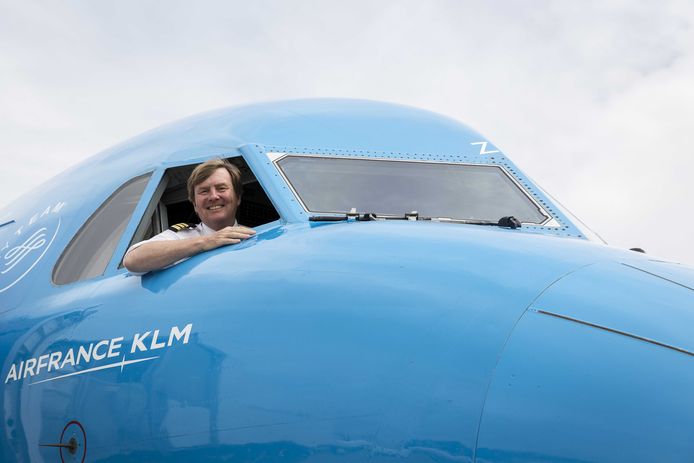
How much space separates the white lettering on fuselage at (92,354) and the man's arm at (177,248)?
1.64 feet

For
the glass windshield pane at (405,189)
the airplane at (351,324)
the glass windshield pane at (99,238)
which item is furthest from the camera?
the glass windshield pane at (99,238)

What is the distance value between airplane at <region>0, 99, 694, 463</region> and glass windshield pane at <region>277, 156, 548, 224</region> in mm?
16

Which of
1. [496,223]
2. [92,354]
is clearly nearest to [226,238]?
[92,354]

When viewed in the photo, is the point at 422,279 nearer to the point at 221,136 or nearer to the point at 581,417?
the point at 581,417

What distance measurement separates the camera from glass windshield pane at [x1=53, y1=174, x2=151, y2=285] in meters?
5.26

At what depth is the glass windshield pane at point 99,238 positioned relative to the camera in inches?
207

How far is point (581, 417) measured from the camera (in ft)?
7.97

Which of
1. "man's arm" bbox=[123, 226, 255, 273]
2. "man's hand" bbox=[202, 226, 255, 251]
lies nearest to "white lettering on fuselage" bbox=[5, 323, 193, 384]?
"man's arm" bbox=[123, 226, 255, 273]

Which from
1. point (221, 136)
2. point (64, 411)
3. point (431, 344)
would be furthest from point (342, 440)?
point (221, 136)

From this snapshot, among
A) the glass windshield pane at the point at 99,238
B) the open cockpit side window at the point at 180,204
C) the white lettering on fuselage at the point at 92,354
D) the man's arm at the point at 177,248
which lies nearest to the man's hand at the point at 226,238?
the man's arm at the point at 177,248

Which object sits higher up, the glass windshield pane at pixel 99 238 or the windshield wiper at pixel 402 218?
the windshield wiper at pixel 402 218

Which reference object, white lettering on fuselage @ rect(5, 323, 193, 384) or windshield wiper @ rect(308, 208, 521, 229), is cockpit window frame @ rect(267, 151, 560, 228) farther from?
white lettering on fuselage @ rect(5, 323, 193, 384)

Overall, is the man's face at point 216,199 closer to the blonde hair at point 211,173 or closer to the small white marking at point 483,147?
the blonde hair at point 211,173

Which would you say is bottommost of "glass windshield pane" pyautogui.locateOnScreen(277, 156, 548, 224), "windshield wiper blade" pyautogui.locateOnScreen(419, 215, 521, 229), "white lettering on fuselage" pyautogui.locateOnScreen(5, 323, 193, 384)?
"white lettering on fuselage" pyautogui.locateOnScreen(5, 323, 193, 384)
